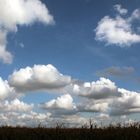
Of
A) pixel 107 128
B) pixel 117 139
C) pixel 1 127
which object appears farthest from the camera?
pixel 1 127

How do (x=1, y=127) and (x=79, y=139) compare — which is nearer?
(x=79, y=139)

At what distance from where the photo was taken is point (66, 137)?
19938mm

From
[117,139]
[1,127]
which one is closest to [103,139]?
[117,139]

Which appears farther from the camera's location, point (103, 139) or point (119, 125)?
point (119, 125)

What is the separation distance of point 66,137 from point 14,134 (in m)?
2.52

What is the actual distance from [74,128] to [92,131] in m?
1.26

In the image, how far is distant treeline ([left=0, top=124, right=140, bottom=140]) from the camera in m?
19.7

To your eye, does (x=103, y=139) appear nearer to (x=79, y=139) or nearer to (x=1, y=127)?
(x=79, y=139)

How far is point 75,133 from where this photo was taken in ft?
66.1

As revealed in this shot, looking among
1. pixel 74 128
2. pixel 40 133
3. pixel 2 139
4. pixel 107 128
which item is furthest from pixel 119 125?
pixel 2 139

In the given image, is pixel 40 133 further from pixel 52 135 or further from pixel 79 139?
pixel 79 139

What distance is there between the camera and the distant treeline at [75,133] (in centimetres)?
1970

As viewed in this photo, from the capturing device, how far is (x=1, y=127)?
2244 centimetres

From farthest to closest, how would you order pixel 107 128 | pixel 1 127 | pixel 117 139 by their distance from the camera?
1. pixel 1 127
2. pixel 107 128
3. pixel 117 139
